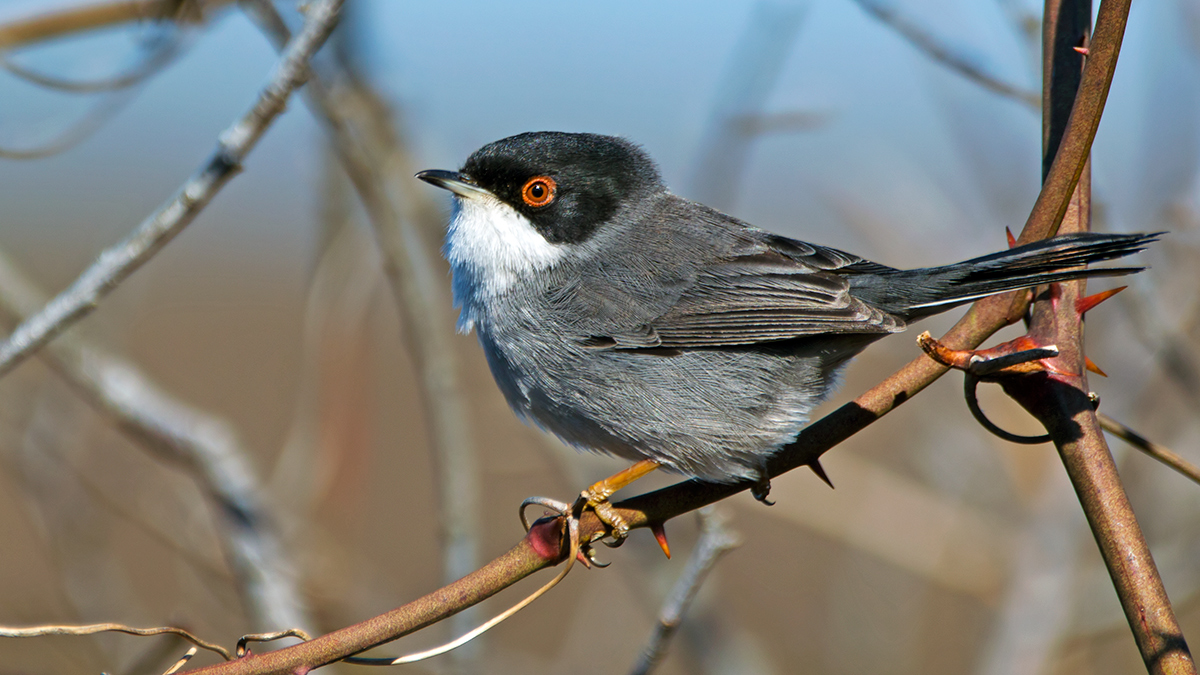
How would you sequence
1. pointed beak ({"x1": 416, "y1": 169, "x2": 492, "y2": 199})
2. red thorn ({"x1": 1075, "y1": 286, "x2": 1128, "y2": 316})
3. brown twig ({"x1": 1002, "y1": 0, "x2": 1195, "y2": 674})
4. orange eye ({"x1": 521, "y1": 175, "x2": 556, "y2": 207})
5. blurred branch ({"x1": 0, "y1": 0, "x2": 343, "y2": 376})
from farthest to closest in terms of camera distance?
orange eye ({"x1": 521, "y1": 175, "x2": 556, "y2": 207}), pointed beak ({"x1": 416, "y1": 169, "x2": 492, "y2": 199}), blurred branch ({"x1": 0, "y1": 0, "x2": 343, "y2": 376}), red thorn ({"x1": 1075, "y1": 286, "x2": 1128, "y2": 316}), brown twig ({"x1": 1002, "y1": 0, "x2": 1195, "y2": 674})

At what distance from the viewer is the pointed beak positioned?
10.9ft

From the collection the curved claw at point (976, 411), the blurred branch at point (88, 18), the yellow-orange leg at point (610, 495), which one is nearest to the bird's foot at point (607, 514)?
the yellow-orange leg at point (610, 495)

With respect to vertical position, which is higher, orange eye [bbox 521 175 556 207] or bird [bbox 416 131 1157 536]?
orange eye [bbox 521 175 556 207]

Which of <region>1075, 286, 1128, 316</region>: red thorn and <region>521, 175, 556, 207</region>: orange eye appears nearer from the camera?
<region>1075, 286, 1128, 316</region>: red thorn

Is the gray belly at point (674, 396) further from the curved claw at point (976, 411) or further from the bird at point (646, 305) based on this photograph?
the curved claw at point (976, 411)

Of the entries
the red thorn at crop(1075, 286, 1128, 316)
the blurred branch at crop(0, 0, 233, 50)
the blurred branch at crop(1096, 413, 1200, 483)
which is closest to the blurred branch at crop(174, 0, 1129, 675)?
the red thorn at crop(1075, 286, 1128, 316)

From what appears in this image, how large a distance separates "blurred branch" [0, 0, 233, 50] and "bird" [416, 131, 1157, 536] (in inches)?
41.3

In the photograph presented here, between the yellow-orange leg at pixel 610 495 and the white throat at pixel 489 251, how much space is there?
0.85 m

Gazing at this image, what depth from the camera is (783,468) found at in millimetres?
2320

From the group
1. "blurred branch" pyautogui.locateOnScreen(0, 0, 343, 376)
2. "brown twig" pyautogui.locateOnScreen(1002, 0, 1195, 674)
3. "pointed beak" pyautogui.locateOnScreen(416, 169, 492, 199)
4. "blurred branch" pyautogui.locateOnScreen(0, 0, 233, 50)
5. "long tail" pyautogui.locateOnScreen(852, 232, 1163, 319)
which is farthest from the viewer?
"pointed beak" pyautogui.locateOnScreen(416, 169, 492, 199)

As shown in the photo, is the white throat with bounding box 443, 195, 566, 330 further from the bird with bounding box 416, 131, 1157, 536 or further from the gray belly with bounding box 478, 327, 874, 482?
the gray belly with bounding box 478, 327, 874, 482

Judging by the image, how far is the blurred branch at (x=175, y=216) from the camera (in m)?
2.26

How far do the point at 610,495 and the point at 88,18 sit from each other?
250cm

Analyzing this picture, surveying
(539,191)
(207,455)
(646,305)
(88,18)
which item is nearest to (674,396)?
(646,305)
